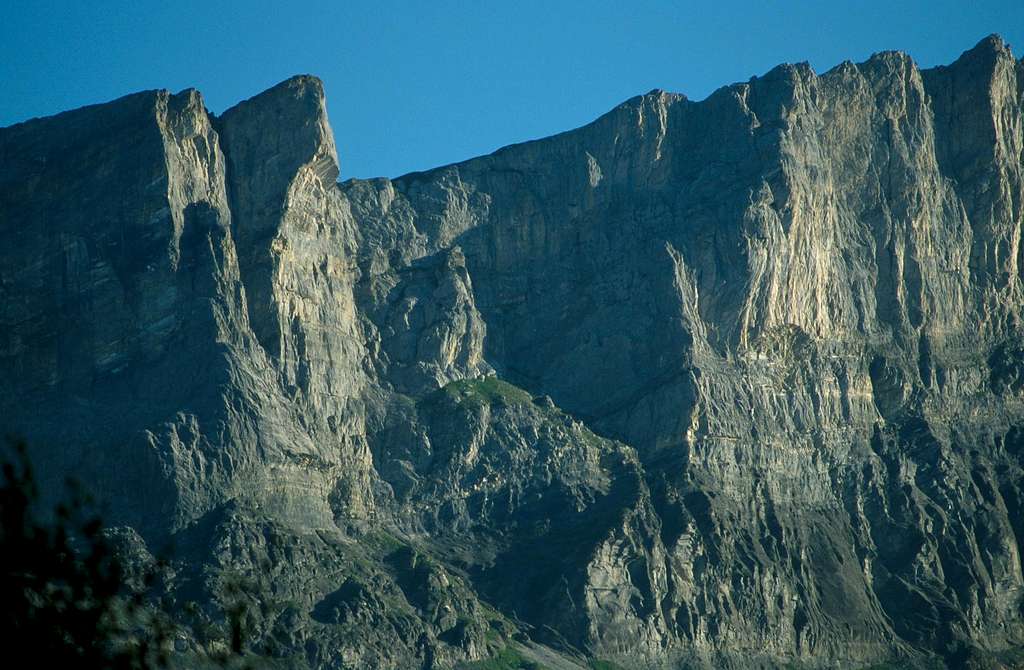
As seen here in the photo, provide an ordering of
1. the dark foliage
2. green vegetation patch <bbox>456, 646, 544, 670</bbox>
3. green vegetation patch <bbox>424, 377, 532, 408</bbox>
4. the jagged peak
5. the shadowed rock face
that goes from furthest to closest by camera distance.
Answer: green vegetation patch <bbox>424, 377, 532, 408</bbox> → the jagged peak → the shadowed rock face → green vegetation patch <bbox>456, 646, 544, 670</bbox> → the dark foliage

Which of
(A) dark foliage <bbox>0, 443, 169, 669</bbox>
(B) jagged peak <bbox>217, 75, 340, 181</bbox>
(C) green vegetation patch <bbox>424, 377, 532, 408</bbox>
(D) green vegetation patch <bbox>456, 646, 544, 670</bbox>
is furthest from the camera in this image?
(C) green vegetation patch <bbox>424, 377, 532, 408</bbox>

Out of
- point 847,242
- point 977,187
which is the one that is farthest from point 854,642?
point 977,187

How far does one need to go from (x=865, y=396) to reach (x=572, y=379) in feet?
78.0

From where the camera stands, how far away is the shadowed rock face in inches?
5344

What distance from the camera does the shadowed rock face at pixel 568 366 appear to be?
13575cm

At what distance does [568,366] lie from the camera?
16112 cm

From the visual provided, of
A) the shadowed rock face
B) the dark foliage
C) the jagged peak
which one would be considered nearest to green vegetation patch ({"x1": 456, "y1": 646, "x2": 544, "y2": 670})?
the shadowed rock face

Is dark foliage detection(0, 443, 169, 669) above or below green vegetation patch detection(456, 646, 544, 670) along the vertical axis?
below

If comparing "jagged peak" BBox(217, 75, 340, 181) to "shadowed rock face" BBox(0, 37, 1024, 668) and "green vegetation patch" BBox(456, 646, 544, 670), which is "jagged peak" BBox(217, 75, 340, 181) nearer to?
"shadowed rock face" BBox(0, 37, 1024, 668)

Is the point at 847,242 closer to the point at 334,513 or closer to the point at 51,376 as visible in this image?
the point at 334,513

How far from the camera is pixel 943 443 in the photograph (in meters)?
161

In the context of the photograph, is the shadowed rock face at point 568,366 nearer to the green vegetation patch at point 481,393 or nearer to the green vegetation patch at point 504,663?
the green vegetation patch at point 481,393

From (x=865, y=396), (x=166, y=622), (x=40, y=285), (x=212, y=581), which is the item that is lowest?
(x=166, y=622)

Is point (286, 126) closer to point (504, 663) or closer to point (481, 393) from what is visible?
point (481, 393)
